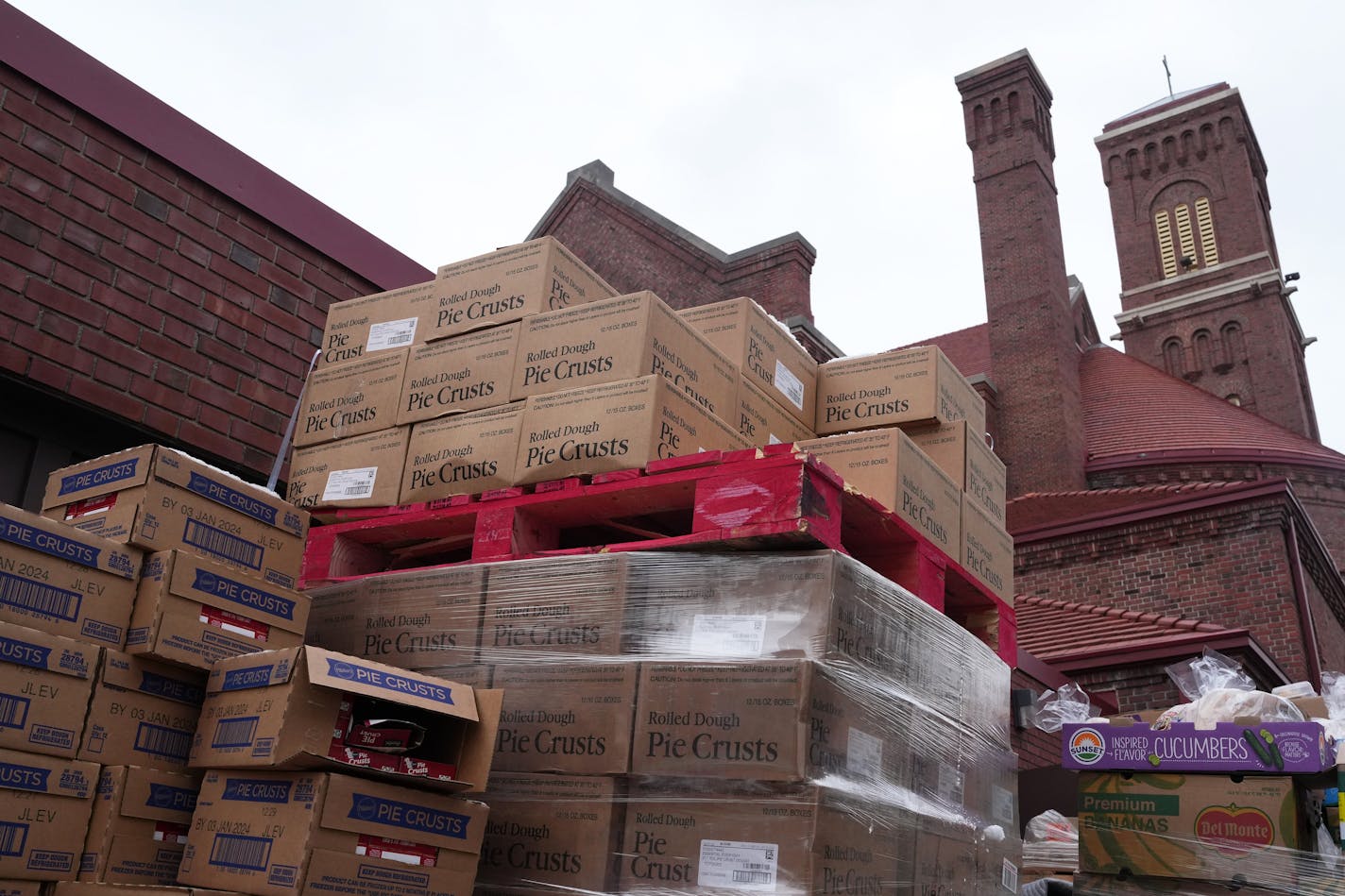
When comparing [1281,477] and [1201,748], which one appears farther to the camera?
[1281,477]

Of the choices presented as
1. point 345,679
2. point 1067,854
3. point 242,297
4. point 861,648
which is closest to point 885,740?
point 861,648

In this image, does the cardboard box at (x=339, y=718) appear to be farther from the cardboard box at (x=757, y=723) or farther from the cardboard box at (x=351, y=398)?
the cardboard box at (x=351, y=398)

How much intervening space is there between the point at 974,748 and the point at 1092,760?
0.82 meters

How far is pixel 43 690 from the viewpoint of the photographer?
293cm

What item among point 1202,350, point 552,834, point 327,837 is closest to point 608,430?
point 552,834

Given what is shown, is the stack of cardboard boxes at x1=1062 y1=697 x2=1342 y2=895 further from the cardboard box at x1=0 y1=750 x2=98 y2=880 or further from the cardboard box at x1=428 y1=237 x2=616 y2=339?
the cardboard box at x1=0 y1=750 x2=98 y2=880

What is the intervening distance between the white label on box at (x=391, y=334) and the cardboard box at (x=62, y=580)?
155 centimetres

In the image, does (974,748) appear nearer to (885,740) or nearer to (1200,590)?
(885,740)

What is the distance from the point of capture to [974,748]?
401 centimetres

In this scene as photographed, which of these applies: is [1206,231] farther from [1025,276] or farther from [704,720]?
[704,720]

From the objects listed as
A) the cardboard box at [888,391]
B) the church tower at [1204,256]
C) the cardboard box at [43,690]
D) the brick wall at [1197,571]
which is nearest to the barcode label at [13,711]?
the cardboard box at [43,690]

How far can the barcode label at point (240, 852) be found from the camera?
2834 mm

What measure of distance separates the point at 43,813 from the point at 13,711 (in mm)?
270

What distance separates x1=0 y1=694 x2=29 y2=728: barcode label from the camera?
2838mm
